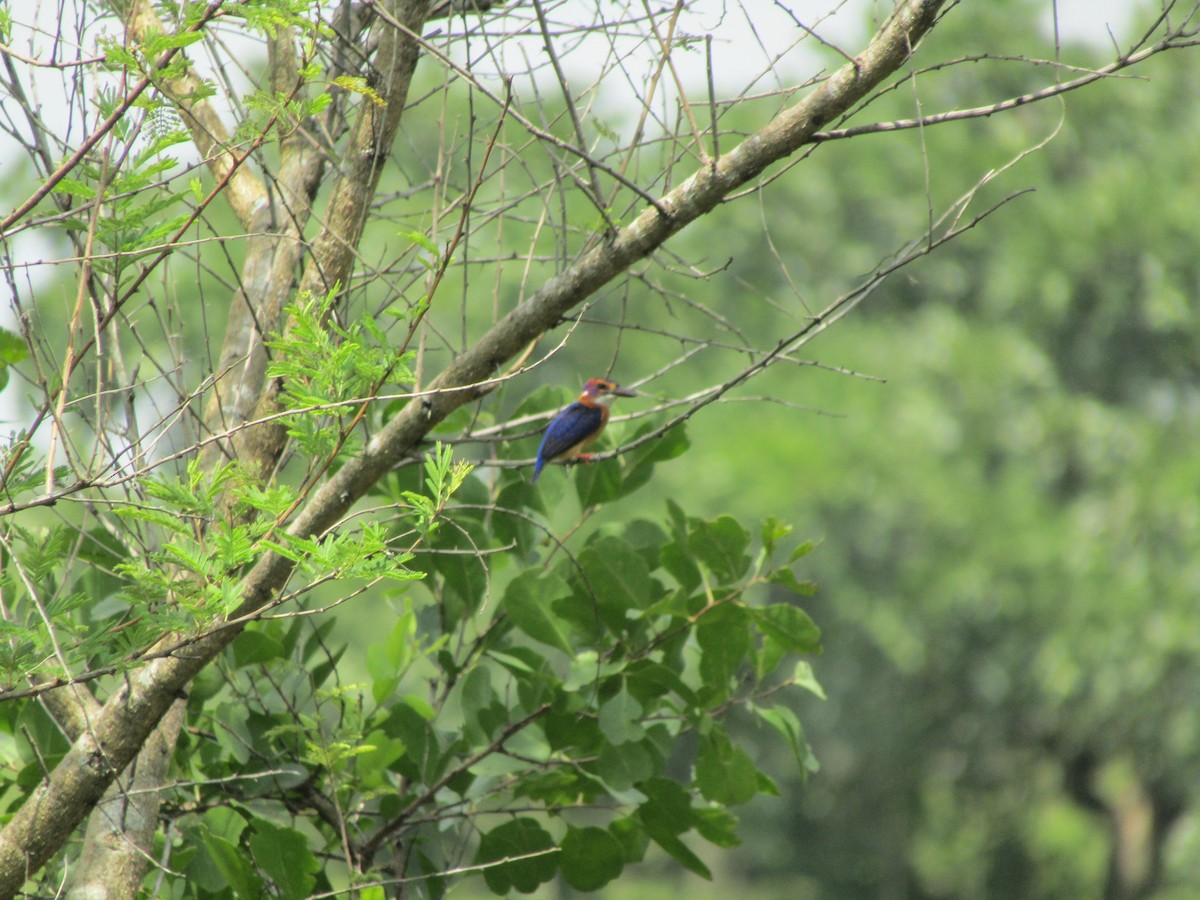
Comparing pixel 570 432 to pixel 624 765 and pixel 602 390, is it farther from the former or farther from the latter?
pixel 602 390

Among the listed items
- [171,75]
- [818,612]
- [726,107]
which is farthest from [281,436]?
[818,612]

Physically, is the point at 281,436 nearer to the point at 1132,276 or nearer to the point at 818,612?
the point at 818,612

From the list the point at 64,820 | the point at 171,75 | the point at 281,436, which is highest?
the point at 171,75

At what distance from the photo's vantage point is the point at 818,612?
17.5 metres

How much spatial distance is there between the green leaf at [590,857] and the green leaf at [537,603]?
48cm

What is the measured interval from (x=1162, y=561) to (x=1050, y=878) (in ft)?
16.5

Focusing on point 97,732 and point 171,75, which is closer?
point 171,75

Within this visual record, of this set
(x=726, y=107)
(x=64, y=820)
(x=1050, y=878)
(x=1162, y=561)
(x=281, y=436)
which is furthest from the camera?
(x=1050, y=878)

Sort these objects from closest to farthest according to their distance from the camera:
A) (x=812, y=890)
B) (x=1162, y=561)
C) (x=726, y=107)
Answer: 1. (x=726, y=107)
2. (x=1162, y=561)
3. (x=812, y=890)

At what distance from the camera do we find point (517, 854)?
333cm

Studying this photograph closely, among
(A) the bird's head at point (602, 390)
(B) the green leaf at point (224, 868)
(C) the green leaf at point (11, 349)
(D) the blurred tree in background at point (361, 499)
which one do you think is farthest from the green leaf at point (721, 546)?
(A) the bird's head at point (602, 390)

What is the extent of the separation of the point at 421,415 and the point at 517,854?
50.2 inches

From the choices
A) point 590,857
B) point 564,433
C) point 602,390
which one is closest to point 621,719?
point 590,857

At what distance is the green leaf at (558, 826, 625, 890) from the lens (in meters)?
3.28
